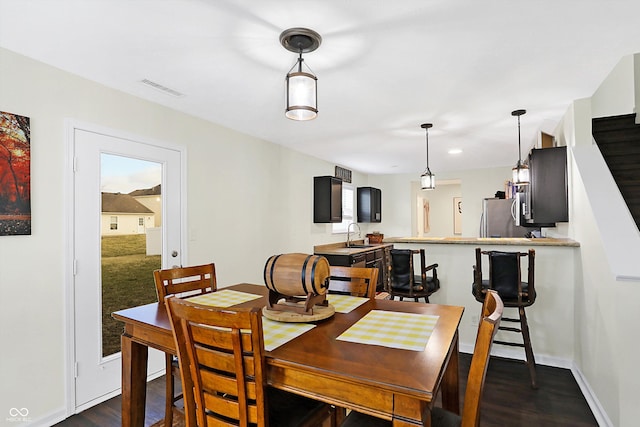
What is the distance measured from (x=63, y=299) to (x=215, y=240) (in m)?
1.36

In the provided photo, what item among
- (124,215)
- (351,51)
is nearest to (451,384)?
(351,51)

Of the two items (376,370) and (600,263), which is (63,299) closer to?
(376,370)

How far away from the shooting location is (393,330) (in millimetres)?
1345

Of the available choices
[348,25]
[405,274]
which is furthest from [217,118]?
[405,274]

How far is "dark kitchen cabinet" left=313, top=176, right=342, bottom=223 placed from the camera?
522 cm

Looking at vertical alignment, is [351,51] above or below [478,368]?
above

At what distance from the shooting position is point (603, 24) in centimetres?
180

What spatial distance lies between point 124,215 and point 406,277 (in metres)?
2.42

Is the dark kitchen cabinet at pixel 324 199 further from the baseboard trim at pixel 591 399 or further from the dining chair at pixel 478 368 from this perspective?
the dining chair at pixel 478 368

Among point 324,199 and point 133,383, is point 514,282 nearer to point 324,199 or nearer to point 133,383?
point 133,383

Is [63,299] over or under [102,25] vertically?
under

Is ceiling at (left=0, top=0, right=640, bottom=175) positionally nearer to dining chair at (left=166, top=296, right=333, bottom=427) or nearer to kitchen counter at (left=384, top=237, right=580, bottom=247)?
kitchen counter at (left=384, top=237, right=580, bottom=247)

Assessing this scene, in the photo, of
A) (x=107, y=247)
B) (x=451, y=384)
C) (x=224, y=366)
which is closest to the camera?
(x=224, y=366)

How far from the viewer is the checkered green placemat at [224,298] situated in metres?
1.83
